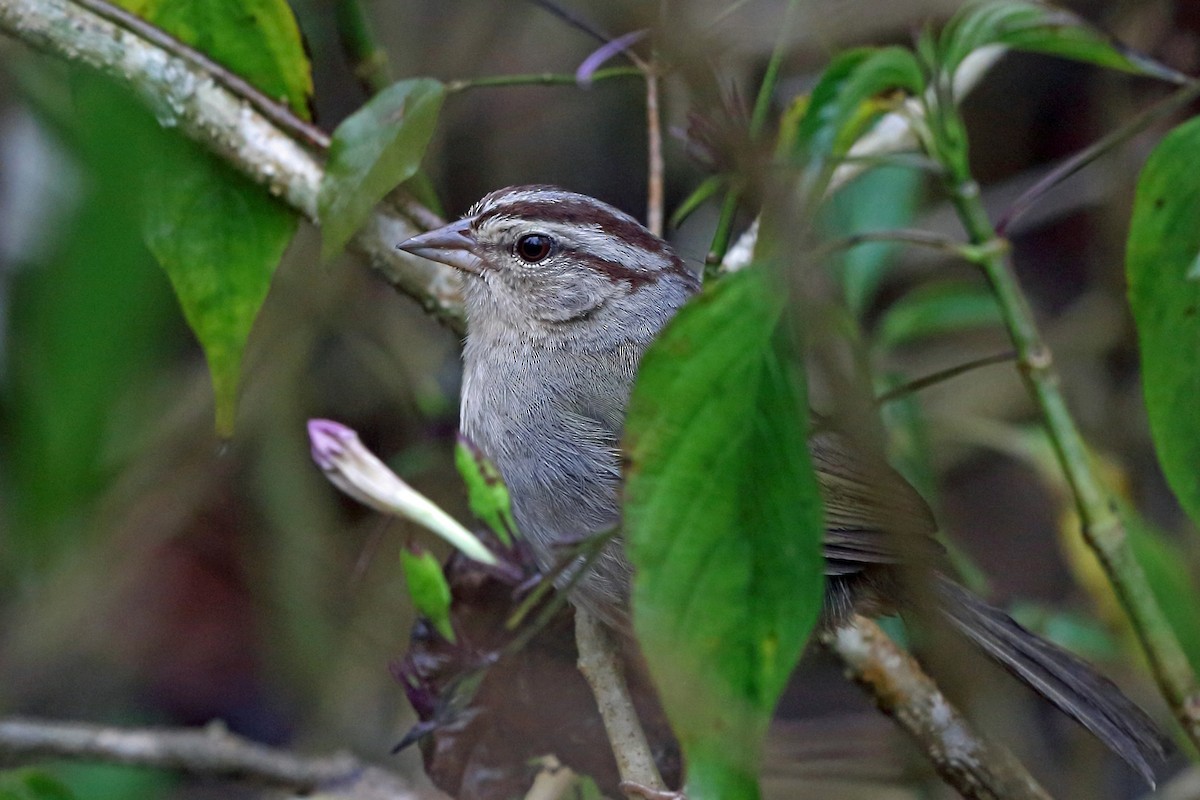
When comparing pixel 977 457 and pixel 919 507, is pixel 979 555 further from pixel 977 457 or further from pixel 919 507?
pixel 919 507

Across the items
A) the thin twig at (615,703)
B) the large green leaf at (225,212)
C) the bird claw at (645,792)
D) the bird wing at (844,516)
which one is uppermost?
the large green leaf at (225,212)

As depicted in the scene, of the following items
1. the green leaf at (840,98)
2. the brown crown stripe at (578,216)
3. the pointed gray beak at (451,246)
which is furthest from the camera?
the brown crown stripe at (578,216)

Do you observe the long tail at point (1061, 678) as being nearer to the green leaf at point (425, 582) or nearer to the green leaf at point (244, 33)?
the green leaf at point (425, 582)

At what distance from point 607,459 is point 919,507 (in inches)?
24.3

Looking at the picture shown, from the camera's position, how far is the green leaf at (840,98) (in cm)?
171

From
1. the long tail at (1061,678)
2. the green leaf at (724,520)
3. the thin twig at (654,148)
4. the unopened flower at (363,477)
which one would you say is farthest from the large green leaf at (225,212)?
the long tail at (1061,678)

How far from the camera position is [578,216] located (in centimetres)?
273

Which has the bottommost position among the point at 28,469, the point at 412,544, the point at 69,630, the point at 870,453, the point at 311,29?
the point at 69,630

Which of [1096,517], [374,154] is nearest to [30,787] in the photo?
[374,154]

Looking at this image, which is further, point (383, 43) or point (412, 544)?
point (383, 43)

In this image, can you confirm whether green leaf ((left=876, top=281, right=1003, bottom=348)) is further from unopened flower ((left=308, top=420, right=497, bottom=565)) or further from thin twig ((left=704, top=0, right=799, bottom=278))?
unopened flower ((left=308, top=420, right=497, bottom=565))

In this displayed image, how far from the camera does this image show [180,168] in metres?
2.20

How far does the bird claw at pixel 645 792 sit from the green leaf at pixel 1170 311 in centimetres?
94

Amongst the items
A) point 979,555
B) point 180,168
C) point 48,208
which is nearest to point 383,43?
point 180,168
